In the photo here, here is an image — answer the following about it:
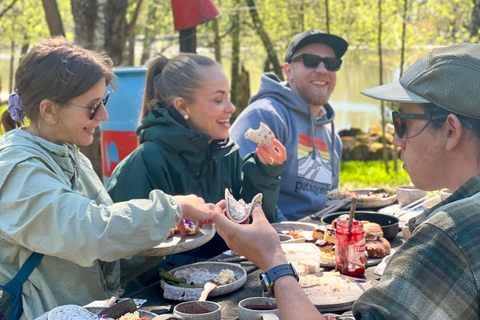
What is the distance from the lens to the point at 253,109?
14.9 feet

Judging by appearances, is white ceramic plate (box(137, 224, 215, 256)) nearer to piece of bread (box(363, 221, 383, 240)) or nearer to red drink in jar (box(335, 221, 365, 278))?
red drink in jar (box(335, 221, 365, 278))

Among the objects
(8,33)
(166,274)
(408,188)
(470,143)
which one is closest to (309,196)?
(408,188)

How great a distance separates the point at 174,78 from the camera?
3.62 metres

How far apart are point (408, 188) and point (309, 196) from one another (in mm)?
798

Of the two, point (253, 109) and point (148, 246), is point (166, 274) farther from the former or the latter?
point (253, 109)

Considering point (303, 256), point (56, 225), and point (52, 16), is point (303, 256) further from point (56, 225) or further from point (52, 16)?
point (52, 16)

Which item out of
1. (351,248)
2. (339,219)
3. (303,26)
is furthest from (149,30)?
(351,248)

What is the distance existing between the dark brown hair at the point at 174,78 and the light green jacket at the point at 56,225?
4.18 ft

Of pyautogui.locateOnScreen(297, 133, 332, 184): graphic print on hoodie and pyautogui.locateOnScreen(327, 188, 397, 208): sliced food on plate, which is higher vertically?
pyautogui.locateOnScreen(297, 133, 332, 184): graphic print on hoodie

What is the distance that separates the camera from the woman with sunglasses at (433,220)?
1.51m

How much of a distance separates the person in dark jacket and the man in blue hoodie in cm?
70

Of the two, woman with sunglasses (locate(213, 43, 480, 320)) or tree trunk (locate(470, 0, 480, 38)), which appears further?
tree trunk (locate(470, 0, 480, 38))

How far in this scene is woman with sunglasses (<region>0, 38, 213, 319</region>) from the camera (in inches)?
82.9

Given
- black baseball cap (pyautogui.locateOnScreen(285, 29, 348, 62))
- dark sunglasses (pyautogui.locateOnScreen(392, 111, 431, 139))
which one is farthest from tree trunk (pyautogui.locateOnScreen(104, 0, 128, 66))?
dark sunglasses (pyautogui.locateOnScreen(392, 111, 431, 139))
